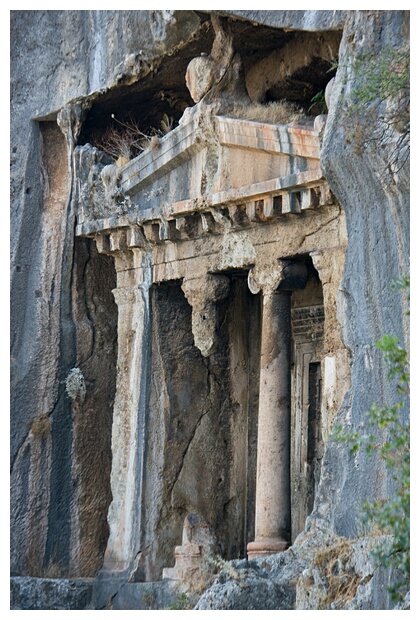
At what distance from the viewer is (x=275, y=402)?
12273mm

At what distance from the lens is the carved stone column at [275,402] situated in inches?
476

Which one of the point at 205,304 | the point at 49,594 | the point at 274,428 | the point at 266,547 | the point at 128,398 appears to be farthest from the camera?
the point at 128,398

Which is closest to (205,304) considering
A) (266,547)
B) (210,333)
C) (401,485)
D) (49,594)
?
(210,333)

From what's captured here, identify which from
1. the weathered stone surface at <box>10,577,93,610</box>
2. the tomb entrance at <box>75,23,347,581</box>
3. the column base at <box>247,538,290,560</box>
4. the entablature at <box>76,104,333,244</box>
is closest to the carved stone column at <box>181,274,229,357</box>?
the tomb entrance at <box>75,23,347,581</box>

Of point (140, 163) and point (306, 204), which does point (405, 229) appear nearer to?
point (306, 204)

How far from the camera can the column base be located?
1173 centimetres

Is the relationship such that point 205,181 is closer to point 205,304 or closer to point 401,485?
point 205,304

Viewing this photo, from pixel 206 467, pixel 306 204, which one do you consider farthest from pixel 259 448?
pixel 306 204

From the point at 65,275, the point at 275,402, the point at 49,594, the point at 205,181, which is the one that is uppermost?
the point at 205,181

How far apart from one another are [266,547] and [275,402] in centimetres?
137

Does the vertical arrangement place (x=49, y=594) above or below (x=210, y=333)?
below

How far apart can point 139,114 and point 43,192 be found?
4.66 feet

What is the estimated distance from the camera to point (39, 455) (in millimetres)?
13883

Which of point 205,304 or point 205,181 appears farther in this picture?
point 205,304
